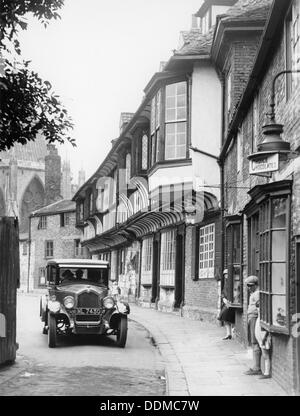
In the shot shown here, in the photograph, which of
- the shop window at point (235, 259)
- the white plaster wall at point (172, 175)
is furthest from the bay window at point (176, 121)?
the shop window at point (235, 259)

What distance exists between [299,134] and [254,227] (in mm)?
4530

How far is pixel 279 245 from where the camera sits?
9430mm

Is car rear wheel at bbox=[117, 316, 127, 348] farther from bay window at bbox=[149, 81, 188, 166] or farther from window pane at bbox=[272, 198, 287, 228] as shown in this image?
bay window at bbox=[149, 81, 188, 166]

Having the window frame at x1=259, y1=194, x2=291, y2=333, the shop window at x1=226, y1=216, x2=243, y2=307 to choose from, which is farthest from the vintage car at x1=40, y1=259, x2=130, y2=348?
the window frame at x1=259, y1=194, x2=291, y2=333

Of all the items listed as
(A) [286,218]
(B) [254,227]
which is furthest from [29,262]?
(A) [286,218]

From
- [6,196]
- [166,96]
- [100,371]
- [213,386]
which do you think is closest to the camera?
[213,386]

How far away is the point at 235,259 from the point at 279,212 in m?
6.11

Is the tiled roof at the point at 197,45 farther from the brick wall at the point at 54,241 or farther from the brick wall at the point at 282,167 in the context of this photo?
the brick wall at the point at 54,241

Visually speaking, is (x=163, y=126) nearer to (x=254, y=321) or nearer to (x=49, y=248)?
(x=254, y=321)

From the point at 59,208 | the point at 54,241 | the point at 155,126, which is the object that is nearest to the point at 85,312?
the point at 155,126

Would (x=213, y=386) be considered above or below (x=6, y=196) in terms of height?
below

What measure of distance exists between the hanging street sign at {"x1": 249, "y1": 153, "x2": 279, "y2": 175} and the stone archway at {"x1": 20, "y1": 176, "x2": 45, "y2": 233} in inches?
2982

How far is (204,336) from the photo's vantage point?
54.2 ft
